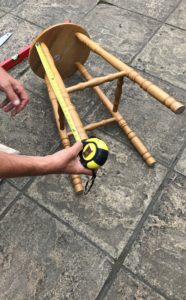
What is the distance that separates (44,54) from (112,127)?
0.76 meters

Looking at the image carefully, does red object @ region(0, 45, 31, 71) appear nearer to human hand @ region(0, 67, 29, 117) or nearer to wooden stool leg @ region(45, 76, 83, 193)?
wooden stool leg @ region(45, 76, 83, 193)

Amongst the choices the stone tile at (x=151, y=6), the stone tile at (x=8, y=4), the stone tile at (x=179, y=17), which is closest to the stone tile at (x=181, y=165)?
the stone tile at (x=179, y=17)

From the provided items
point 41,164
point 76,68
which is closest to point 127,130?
point 76,68

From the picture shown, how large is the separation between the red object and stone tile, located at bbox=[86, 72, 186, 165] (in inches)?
33.0

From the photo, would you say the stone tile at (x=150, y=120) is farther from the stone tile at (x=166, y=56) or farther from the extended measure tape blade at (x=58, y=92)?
the extended measure tape blade at (x=58, y=92)

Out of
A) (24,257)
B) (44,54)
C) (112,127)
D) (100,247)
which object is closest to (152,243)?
(100,247)

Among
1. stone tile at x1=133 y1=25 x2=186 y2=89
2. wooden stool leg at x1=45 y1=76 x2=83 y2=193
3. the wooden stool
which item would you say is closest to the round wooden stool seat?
the wooden stool

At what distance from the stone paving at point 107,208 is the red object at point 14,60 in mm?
52

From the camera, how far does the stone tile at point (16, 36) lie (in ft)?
9.61

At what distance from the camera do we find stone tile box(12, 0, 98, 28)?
3275 millimetres

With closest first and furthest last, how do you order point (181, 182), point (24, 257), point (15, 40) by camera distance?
point (24, 257), point (181, 182), point (15, 40)

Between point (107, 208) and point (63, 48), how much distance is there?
46.2 inches

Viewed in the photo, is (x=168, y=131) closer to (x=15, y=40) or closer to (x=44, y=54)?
(x=44, y=54)

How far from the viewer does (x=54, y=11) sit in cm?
336
